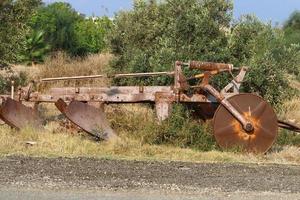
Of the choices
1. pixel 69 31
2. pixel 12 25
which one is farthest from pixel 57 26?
pixel 12 25

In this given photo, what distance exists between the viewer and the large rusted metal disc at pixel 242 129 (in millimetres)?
13703

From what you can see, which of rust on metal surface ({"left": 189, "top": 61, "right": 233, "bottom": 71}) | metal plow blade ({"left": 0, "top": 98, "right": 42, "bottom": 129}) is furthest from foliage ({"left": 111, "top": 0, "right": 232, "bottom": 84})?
metal plow blade ({"left": 0, "top": 98, "right": 42, "bottom": 129})

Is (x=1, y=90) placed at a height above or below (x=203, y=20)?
below

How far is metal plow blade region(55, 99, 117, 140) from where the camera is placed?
47.8 ft

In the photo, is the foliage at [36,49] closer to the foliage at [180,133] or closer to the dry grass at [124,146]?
the dry grass at [124,146]

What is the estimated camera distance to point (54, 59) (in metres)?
27.7

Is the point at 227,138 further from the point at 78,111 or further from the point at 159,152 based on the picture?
the point at 78,111

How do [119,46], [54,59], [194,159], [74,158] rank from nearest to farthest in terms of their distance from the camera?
[74,158]
[194,159]
[119,46]
[54,59]

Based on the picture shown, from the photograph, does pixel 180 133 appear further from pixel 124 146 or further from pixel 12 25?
pixel 12 25

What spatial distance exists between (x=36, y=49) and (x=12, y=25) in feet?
51.8

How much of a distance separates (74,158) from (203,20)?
842 centimetres

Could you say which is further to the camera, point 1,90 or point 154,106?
point 1,90

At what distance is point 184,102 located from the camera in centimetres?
1440

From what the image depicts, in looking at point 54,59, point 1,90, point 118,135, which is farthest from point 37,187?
point 54,59
